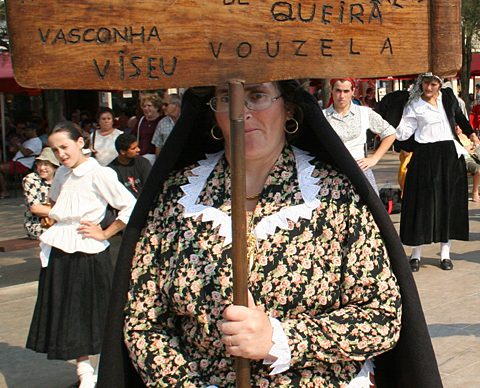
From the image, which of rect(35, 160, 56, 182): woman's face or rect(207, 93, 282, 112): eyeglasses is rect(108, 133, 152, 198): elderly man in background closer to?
rect(35, 160, 56, 182): woman's face

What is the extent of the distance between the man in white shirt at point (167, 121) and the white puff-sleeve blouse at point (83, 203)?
4.86 m

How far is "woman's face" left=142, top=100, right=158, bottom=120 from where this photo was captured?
10.7m

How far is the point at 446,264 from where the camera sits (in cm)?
835

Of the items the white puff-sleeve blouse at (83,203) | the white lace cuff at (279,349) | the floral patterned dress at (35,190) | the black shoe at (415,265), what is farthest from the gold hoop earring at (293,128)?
the black shoe at (415,265)

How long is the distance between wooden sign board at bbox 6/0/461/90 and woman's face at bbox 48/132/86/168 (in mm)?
3171

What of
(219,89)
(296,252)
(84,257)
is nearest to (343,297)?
(296,252)

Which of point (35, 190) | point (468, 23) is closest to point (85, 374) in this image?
point (35, 190)

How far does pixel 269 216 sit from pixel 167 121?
8152 millimetres

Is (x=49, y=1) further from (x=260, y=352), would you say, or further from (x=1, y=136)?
(x=1, y=136)

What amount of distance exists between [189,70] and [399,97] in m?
6.48

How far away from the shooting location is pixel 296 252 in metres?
2.37

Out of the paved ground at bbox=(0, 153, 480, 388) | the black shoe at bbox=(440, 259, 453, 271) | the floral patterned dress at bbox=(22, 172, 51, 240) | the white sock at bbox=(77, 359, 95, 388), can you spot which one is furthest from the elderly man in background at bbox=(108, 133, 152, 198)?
the black shoe at bbox=(440, 259, 453, 271)

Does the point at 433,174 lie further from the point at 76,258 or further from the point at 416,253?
the point at 76,258

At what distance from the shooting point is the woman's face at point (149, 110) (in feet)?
35.3
